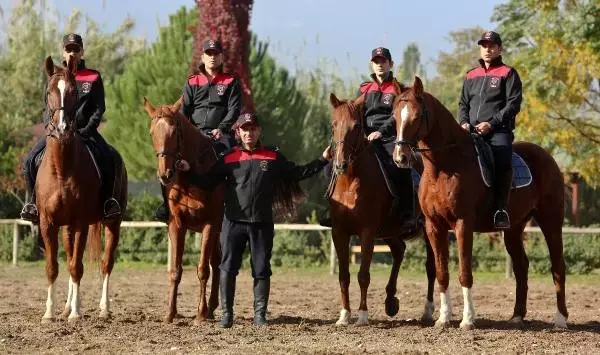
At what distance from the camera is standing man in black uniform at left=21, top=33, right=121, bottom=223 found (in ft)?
41.6

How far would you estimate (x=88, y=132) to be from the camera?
1266cm

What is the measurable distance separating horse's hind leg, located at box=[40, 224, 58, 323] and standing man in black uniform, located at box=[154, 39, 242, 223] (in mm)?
1185

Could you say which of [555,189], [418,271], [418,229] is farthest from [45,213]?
[418,271]

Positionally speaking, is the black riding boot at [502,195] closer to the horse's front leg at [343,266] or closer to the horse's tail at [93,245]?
the horse's front leg at [343,266]

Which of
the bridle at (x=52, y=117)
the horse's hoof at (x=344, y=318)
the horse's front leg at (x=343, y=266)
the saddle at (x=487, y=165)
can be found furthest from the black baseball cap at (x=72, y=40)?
the saddle at (x=487, y=165)

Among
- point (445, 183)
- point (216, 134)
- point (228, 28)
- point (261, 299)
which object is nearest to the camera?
point (445, 183)

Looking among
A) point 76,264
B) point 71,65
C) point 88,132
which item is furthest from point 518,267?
point 71,65

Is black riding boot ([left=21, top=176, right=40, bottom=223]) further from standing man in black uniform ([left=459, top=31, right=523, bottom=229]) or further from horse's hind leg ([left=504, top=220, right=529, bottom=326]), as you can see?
horse's hind leg ([left=504, top=220, right=529, bottom=326])

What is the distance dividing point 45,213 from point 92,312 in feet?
6.29

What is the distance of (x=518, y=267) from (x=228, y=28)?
19288 millimetres

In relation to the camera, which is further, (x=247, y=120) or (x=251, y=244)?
(x=251, y=244)

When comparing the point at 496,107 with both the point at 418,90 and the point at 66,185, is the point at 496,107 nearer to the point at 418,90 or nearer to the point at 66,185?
the point at 418,90

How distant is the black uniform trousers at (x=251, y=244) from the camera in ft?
38.6

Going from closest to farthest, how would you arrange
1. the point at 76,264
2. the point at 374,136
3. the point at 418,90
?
the point at 418,90
the point at 374,136
the point at 76,264
